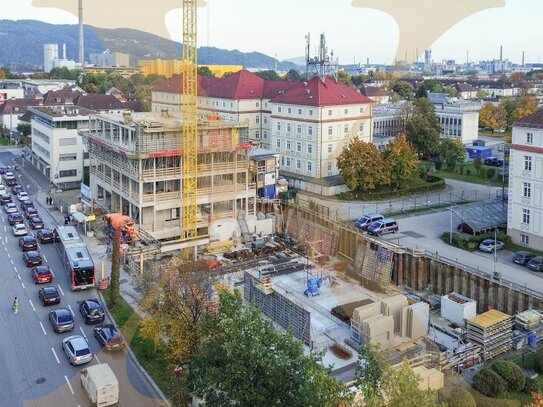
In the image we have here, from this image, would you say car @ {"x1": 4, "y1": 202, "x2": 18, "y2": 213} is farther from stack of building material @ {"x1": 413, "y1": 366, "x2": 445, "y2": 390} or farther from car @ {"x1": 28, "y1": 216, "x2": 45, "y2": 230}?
stack of building material @ {"x1": 413, "y1": 366, "x2": 445, "y2": 390}

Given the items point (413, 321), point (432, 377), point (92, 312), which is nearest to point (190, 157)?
point (92, 312)

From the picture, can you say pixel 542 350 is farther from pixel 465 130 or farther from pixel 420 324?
pixel 465 130

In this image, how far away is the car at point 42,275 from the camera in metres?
13.0

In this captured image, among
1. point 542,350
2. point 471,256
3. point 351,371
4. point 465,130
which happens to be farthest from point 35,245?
point 465,130

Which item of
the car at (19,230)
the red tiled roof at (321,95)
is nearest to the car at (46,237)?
the car at (19,230)

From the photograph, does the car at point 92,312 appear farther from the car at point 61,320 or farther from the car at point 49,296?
the car at point 49,296

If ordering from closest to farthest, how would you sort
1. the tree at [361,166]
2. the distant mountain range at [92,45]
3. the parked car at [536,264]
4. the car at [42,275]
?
the distant mountain range at [92,45] < the car at [42,275] < the parked car at [536,264] < the tree at [361,166]

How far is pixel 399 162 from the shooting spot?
66.9 ft

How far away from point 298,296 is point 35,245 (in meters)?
7.09

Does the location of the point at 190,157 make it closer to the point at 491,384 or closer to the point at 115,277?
the point at 115,277

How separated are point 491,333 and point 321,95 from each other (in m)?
13.4

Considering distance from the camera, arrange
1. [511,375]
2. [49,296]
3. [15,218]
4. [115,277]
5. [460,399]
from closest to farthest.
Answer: [460,399]
[511,375]
[115,277]
[49,296]
[15,218]

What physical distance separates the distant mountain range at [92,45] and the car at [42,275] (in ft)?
16.0

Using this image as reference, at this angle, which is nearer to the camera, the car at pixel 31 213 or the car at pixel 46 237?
the car at pixel 46 237
